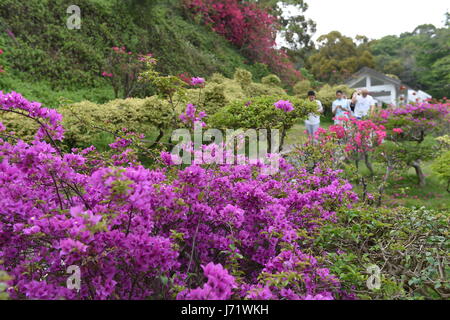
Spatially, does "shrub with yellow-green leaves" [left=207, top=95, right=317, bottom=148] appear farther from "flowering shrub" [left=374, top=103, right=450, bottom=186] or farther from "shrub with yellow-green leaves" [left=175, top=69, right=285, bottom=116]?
"flowering shrub" [left=374, top=103, right=450, bottom=186]

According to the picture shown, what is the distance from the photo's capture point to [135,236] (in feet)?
4.49

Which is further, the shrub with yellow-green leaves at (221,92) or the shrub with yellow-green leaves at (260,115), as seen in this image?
the shrub with yellow-green leaves at (221,92)

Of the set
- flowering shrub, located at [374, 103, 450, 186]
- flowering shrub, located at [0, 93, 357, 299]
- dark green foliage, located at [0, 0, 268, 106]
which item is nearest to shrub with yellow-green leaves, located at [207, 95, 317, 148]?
flowering shrub, located at [374, 103, 450, 186]

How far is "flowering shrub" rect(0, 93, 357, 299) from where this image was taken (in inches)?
51.3

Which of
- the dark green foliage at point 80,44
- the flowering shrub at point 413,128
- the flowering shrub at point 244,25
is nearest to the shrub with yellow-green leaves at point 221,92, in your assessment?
the dark green foliage at point 80,44

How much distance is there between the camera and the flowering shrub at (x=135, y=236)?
4.27 feet

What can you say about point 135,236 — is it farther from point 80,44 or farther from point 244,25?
point 244,25

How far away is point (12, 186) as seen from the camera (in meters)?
1.60

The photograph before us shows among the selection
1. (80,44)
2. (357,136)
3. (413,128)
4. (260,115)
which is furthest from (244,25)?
(260,115)

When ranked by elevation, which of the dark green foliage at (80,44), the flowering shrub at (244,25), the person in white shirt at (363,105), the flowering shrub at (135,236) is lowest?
the flowering shrub at (135,236)

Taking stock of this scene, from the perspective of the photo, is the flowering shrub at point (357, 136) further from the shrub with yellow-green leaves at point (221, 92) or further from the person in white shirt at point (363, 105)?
the shrub with yellow-green leaves at point (221, 92)
